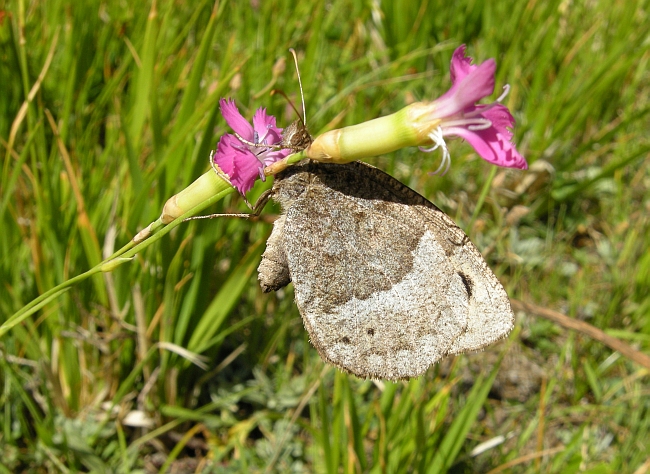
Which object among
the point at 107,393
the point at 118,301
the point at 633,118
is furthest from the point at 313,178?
the point at 633,118

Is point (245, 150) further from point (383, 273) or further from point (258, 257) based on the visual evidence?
point (258, 257)

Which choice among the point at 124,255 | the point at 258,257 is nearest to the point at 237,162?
the point at 124,255

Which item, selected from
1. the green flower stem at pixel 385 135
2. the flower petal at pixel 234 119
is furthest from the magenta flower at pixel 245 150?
the green flower stem at pixel 385 135

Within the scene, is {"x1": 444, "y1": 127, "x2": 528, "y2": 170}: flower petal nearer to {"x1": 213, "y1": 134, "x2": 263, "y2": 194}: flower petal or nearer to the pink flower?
the pink flower

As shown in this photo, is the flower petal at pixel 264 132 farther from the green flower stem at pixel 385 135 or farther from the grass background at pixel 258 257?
the grass background at pixel 258 257

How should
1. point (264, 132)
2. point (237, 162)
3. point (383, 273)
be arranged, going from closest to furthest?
1. point (237, 162)
2. point (264, 132)
3. point (383, 273)

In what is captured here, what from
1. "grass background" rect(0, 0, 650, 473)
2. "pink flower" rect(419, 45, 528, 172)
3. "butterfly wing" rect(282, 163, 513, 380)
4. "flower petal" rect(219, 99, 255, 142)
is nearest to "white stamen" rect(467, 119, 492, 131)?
"pink flower" rect(419, 45, 528, 172)
